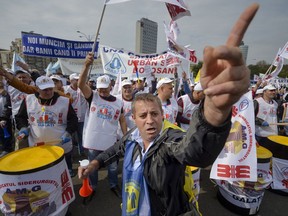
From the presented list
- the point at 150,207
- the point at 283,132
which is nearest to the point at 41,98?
the point at 150,207

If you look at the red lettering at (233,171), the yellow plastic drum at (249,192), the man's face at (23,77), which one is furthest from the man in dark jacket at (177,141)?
the man's face at (23,77)

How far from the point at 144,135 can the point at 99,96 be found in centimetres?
226

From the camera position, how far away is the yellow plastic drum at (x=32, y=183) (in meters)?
2.20

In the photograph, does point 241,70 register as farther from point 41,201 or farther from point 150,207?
point 41,201

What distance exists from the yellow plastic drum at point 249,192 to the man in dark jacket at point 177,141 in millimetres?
2158

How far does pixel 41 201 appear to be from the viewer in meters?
2.35

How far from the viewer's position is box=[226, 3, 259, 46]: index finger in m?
0.69

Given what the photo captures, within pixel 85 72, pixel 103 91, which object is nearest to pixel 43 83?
pixel 85 72

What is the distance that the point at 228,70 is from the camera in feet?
2.34

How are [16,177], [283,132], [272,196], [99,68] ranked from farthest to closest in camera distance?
1. [99,68]
2. [283,132]
3. [272,196]
4. [16,177]

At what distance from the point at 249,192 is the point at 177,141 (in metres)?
2.61

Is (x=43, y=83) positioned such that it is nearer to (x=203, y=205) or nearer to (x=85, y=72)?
(x=85, y=72)

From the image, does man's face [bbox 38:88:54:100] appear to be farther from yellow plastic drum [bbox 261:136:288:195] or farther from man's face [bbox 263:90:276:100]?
man's face [bbox 263:90:276:100]

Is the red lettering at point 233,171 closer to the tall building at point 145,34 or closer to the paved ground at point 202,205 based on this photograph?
the paved ground at point 202,205
